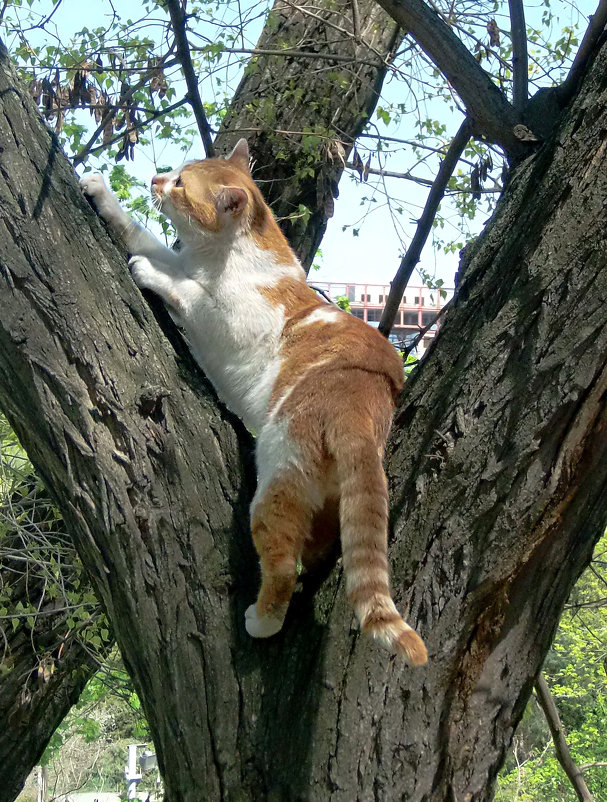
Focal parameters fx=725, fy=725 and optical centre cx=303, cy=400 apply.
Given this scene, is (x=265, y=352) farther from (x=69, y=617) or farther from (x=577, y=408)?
(x=69, y=617)

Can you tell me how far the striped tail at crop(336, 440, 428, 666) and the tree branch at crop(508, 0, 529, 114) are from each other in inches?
54.4

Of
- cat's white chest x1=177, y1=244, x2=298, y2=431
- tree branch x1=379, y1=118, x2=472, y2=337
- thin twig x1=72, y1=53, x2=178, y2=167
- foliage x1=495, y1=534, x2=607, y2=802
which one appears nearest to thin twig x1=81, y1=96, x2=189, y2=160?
thin twig x1=72, y1=53, x2=178, y2=167

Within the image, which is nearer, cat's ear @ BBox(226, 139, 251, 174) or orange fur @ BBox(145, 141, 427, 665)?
orange fur @ BBox(145, 141, 427, 665)

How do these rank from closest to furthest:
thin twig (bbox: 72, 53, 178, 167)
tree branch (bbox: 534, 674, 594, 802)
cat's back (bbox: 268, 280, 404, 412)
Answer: cat's back (bbox: 268, 280, 404, 412), tree branch (bbox: 534, 674, 594, 802), thin twig (bbox: 72, 53, 178, 167)

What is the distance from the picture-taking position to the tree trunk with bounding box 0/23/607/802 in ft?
6.08

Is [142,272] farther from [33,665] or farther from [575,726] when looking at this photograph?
[575,726]

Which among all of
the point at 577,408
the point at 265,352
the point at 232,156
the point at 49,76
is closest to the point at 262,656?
the point at 577,408

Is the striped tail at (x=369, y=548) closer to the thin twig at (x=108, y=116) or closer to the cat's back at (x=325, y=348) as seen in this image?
the cat's back at (x=325, y=348)

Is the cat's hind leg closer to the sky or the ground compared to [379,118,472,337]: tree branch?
closer to the ground

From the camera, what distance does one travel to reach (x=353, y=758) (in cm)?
183

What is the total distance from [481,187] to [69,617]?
3.13 m

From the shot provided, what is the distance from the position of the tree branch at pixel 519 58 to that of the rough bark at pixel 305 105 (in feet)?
3.99

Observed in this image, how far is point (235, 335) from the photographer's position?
298 centimetres

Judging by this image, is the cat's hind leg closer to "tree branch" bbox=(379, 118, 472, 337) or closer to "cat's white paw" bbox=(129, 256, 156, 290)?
"cat's white paw" bbox=(129, 256, 156, 290)
